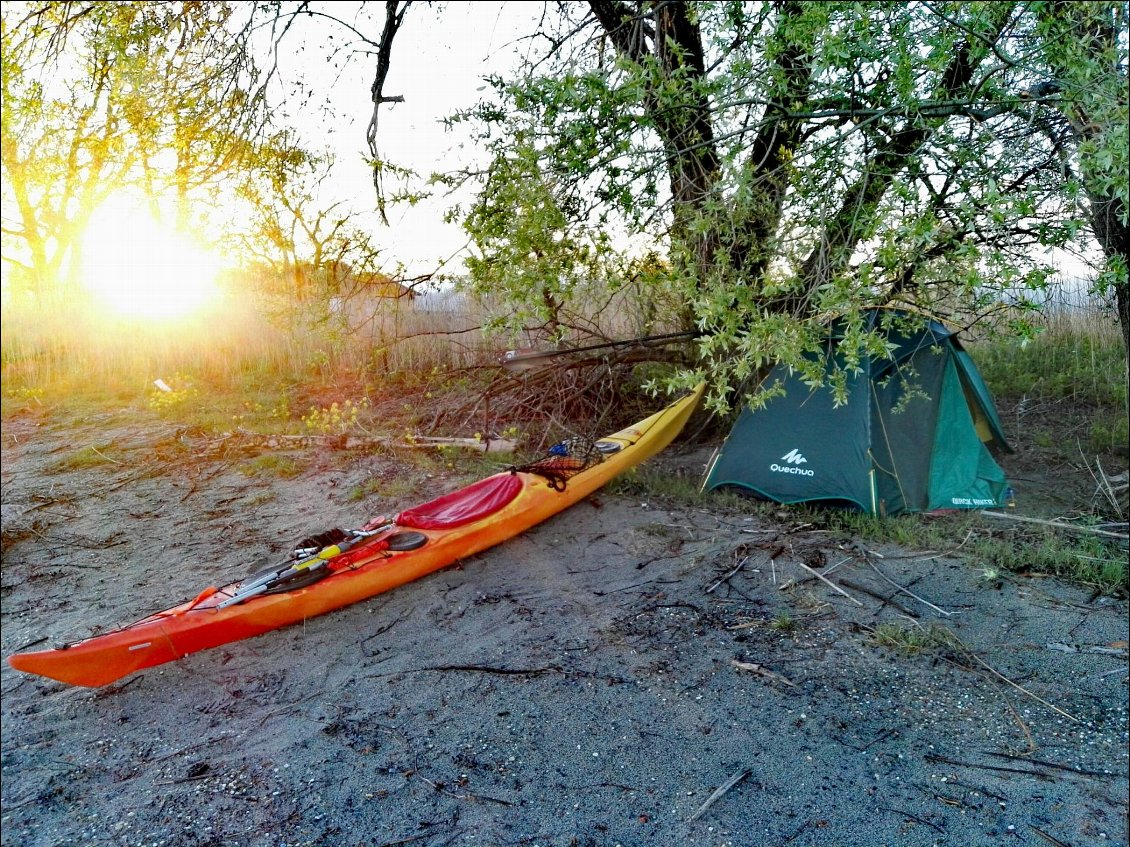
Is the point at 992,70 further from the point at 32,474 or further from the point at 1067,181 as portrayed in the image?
the point at 32,474

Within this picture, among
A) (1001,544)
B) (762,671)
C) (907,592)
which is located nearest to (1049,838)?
(762,671)

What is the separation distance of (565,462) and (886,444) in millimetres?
2388

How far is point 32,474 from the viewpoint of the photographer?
617 cm

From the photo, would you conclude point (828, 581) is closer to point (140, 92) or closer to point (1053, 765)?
point (1053, 765)

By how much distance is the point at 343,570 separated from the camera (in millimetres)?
4117

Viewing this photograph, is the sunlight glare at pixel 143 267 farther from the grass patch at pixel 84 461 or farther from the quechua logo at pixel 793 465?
the quechua logo at pixel 793 465

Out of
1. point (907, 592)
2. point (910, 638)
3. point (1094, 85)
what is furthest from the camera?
point (907, 592)

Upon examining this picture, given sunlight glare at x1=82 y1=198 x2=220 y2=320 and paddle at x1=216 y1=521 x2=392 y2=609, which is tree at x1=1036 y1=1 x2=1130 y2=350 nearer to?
paddle at x1=216 y1=521 x2=392 y2=609

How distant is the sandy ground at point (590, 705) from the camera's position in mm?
2568

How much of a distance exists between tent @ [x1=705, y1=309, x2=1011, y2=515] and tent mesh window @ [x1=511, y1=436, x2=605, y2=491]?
3.41ft

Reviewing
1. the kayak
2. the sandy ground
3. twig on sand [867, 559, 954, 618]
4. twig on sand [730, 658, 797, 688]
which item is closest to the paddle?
the kayak

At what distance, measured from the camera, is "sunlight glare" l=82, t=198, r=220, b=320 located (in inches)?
263

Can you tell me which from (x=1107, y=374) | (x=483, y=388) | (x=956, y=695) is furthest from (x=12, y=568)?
(x=1107, y=374)

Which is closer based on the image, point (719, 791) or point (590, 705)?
point (719, 791)
